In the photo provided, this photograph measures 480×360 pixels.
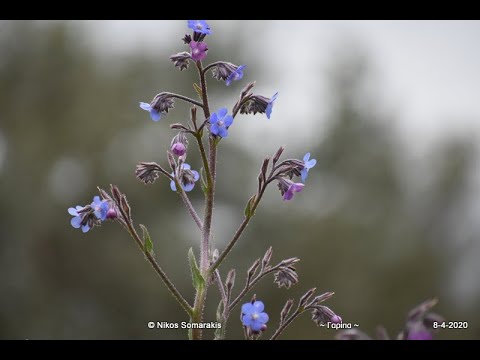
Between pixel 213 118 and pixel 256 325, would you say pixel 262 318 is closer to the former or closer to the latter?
pixel 256 325

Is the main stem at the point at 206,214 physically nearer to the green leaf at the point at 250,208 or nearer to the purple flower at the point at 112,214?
the green leaf at the point at 250,208

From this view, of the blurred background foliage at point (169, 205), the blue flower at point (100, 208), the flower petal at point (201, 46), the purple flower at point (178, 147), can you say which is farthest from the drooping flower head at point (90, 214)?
the blurred background foliage at point (169, 205)

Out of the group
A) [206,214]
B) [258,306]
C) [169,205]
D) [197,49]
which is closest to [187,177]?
[206,214]

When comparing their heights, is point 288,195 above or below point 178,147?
below

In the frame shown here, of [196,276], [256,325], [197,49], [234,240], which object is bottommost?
→ [256,325]

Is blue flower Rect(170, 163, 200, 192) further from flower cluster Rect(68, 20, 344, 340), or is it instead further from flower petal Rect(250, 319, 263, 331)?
flower petal Rect(250, 319, 263, 331)

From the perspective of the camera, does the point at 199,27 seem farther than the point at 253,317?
Yes

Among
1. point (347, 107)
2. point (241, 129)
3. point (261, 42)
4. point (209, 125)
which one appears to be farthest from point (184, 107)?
point (209, 125)
